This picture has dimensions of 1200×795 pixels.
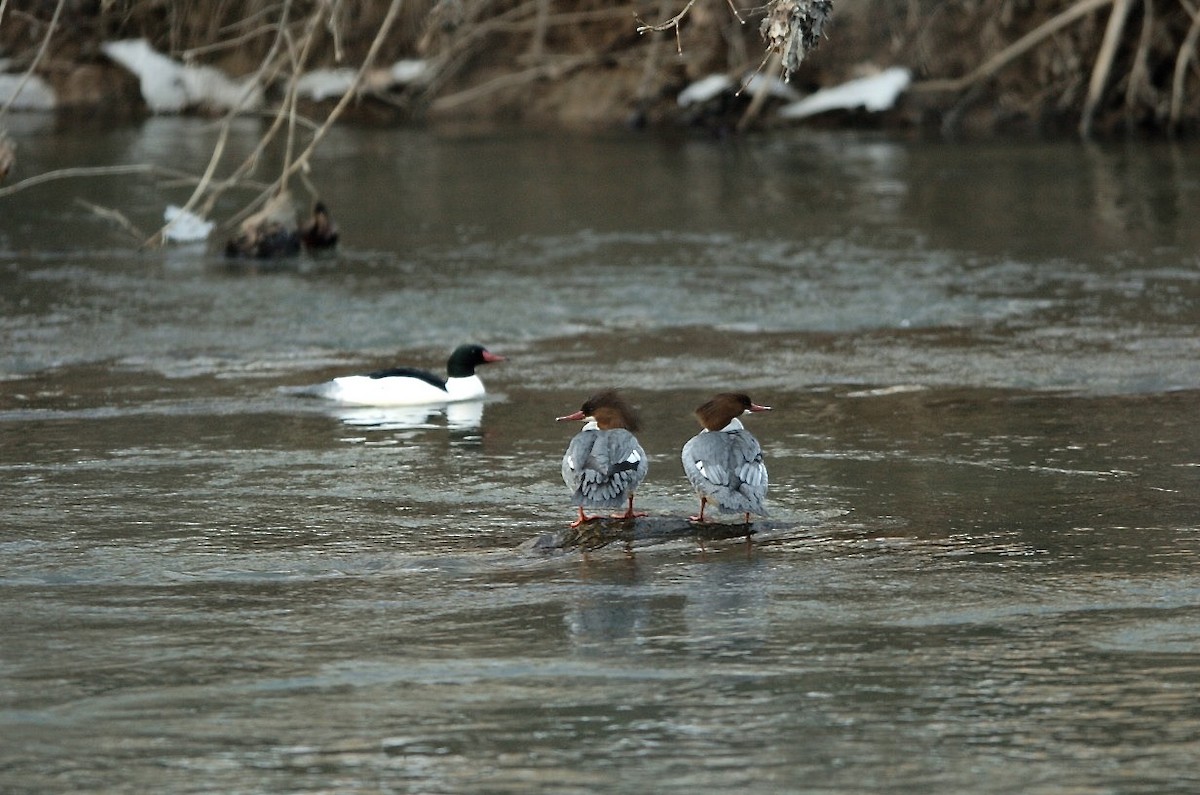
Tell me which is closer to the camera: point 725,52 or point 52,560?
point 52,560

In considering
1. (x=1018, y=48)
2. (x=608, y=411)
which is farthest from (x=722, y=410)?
(x=1018, y=48)

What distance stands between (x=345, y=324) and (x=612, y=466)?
6.49 meters

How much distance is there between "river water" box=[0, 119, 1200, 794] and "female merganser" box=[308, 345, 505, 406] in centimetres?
14

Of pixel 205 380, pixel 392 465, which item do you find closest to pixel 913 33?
pixel 205 380

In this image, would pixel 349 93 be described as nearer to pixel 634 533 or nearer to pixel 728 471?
pixel 634 533

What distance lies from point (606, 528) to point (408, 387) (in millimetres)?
3353

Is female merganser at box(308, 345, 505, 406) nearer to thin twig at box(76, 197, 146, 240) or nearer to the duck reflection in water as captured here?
the duck reflection in water

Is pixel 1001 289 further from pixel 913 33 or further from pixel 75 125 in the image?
pixel 75 125

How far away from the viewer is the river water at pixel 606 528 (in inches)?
189

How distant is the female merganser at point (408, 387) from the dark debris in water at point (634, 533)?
3.18m

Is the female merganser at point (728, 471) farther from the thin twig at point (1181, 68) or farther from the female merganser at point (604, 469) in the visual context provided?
the thin twig at point (1181, 68)

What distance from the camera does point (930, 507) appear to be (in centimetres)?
741

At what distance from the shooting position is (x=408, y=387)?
10070mm

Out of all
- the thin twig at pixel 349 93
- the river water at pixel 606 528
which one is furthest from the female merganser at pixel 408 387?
the thin twig at pixel 349 93
